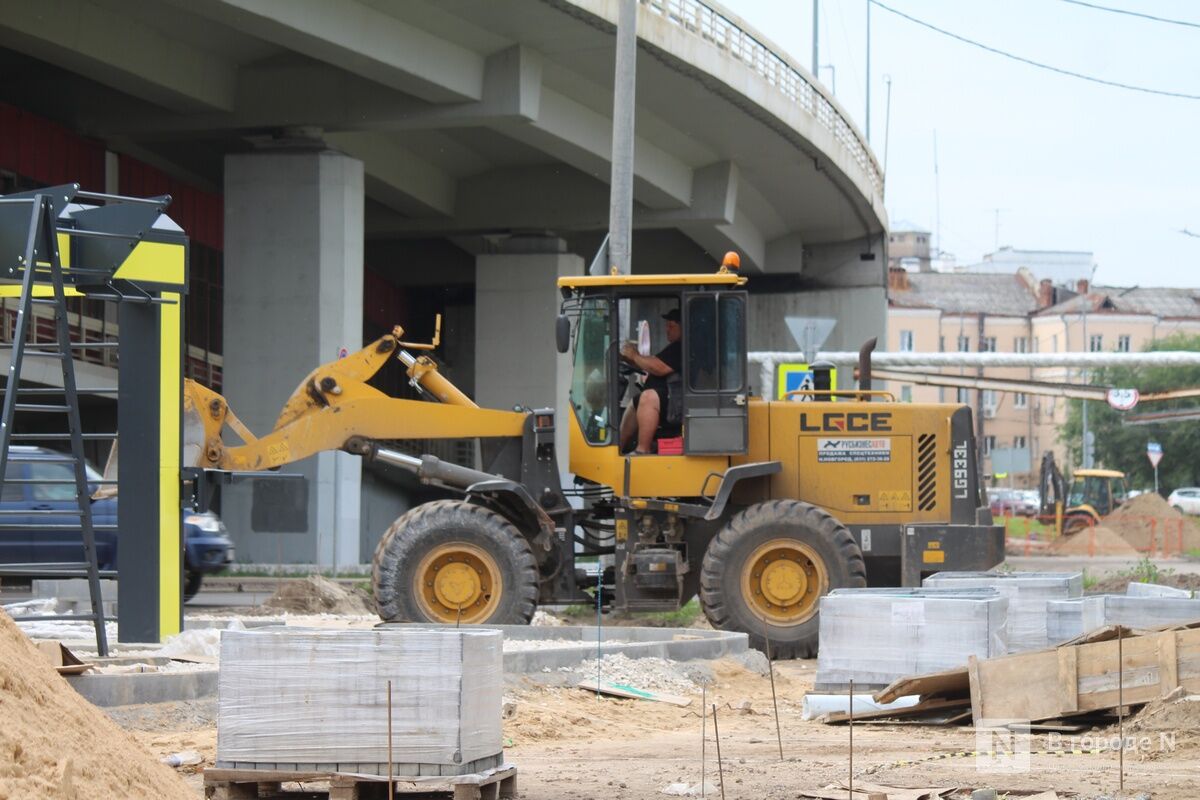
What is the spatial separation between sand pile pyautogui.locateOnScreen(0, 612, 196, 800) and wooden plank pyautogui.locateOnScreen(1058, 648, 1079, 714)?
5449 mm

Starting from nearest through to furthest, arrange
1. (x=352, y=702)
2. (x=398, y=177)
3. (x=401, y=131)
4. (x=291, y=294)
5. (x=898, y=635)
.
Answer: (x=352, y=702)
(x=898, y=635)
(x=291, y=294)
(x=401, y=131)
(x=398, y=177)

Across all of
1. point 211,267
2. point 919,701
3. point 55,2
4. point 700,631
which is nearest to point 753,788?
point 919,701

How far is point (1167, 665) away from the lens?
34.4 ft

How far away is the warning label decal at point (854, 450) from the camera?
16625 mm

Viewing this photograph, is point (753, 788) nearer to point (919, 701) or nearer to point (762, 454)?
point (919, 701)

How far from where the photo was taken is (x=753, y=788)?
8.66 meters

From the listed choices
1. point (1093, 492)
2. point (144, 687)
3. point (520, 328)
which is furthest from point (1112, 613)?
point (1093, 492)

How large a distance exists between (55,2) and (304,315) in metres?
6.43

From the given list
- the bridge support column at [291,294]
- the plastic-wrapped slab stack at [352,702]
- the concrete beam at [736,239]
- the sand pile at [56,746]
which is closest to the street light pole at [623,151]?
the bridge support column at [291,294]

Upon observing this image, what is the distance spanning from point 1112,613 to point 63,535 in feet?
37.6

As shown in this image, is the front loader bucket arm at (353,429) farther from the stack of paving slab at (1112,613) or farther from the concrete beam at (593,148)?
the concrete beam at (593,148)

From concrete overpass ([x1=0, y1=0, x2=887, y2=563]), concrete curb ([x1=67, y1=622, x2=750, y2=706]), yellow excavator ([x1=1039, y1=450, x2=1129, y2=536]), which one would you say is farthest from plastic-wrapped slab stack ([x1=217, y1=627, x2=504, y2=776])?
yellow excavator ([x1=1039, y1=450, x2=1129, y2=536])

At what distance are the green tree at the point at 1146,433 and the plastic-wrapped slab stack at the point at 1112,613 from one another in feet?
250

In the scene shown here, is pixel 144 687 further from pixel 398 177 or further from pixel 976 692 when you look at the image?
pixel 398 177
